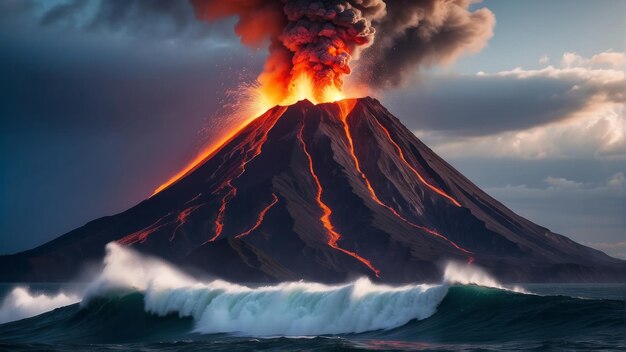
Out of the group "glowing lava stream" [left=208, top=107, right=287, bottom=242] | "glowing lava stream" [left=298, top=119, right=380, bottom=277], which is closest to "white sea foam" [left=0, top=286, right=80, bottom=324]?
"glowing lava stream" [left=298, top=119, right=380, bottom=277]

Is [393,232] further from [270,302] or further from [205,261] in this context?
[270,302]

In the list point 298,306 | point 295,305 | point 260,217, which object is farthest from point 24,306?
point 260,217

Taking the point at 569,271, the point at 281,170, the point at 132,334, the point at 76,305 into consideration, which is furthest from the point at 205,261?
the point at 132,334

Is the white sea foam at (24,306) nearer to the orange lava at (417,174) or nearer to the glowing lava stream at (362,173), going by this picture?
the glowing lava stream at (362,173)

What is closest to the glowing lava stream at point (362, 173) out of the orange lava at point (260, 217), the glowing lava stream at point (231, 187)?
the glowing lava stream at point (231, 187)

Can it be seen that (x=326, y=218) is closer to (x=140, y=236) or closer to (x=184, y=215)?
(x=184, y=215)

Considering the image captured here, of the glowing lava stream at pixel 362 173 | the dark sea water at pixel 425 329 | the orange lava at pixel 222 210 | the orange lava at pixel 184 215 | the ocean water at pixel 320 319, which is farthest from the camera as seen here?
the orange lava at pixel 184 215
